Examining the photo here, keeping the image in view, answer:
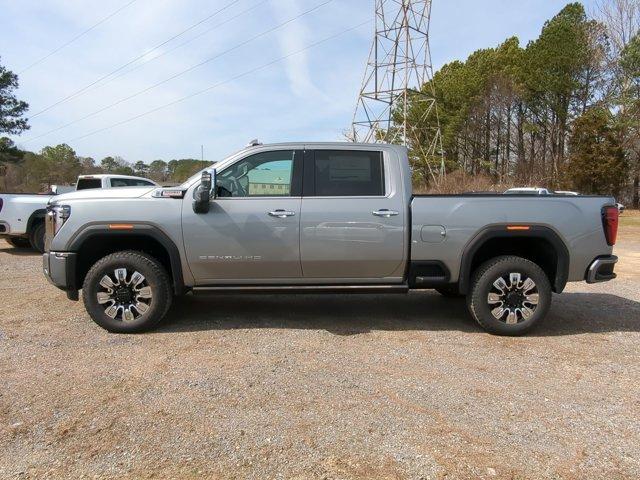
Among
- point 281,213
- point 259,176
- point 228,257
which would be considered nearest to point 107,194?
point 228,257

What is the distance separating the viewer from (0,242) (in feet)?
43.7

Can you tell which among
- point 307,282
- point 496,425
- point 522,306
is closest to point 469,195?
point 522,306

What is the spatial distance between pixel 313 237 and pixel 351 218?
1.41 feet

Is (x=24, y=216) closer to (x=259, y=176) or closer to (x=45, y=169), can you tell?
(x=259, y=176)

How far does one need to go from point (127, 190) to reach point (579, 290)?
21.9 feet

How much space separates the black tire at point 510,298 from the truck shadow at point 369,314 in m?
0.31

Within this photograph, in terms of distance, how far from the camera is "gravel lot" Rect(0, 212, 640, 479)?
2844 millimetres

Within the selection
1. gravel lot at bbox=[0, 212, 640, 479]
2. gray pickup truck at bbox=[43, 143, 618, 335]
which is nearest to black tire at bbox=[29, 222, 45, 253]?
gravel lot at bbox=[0, 212, 640, 479]

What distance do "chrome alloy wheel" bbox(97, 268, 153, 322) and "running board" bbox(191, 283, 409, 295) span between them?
51 centimetres

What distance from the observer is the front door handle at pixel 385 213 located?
16.5 feet

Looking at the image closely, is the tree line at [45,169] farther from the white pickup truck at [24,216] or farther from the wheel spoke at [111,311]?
the wheel spoke at [111,311]

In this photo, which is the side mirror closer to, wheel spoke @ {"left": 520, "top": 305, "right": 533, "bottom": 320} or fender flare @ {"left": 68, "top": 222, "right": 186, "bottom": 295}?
fender flare @ {"left": 68, "top": 222, "right": 186, "bottom": 295}

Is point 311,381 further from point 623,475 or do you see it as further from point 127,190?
point 127,190

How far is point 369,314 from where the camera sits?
19.4 ft
